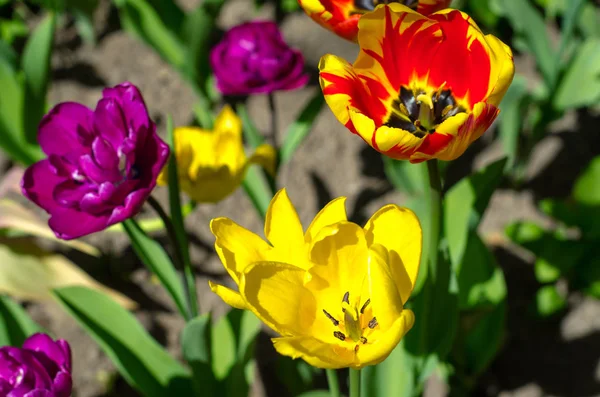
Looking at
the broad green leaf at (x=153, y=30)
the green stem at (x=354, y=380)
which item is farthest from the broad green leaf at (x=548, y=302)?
the broad green leaf at (x=153, y=30)

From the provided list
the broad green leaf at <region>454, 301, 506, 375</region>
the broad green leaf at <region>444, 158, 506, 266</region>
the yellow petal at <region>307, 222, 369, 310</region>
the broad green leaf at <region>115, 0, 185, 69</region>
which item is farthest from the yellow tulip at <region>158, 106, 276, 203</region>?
the broad green leaf at <region>115, 0, 185, 69</region>

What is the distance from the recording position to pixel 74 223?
2.88 feet

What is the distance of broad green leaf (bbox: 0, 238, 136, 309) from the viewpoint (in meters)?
1.58

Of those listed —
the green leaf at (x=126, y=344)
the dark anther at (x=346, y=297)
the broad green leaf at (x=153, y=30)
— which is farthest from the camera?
the broad green leaf at (x=153, y=30)

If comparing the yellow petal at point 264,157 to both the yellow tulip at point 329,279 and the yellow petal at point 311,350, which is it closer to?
the yellow tulip at point 329,279

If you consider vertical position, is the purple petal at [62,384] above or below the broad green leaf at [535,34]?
above

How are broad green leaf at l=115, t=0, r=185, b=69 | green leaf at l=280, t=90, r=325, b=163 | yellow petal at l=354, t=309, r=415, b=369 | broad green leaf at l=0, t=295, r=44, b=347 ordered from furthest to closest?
1. broad green leaf at l=115, t=0, r=185, b=69
2. green leaf at l=280, t=90, r=325, b=163
3. broad green leaf at l=0, t=295, r=44, b=347
4. yellow petal at l=354, t=309, r=415, b=369

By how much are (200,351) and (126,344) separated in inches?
7.9

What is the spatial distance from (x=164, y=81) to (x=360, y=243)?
176 centimetres

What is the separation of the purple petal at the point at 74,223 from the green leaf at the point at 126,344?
273 millimetres

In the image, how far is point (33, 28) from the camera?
251 centimetres

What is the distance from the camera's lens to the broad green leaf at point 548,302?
63.6 inches

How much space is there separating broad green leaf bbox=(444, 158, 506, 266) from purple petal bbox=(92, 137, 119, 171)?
0.57m

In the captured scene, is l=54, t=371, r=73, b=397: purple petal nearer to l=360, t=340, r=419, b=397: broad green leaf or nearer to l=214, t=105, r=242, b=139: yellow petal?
l=360, t=340, r=419, b=397: broad green leaf
